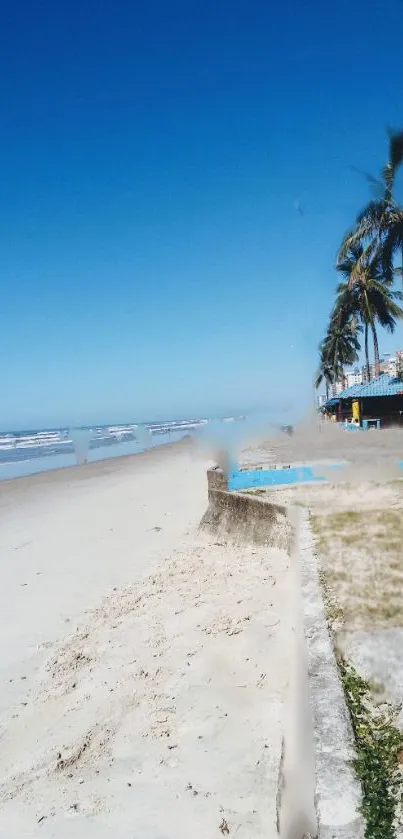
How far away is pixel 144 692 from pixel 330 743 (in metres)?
2.10

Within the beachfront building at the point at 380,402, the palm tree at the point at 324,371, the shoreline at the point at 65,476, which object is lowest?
the shoreline at the point at 65,476

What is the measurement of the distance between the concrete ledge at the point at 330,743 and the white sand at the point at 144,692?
0.49 m

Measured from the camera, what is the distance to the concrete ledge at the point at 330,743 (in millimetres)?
2090

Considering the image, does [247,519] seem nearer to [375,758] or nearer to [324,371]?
[375,758]

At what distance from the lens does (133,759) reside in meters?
3.33

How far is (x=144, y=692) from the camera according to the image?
420cm

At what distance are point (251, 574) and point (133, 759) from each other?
3.62m

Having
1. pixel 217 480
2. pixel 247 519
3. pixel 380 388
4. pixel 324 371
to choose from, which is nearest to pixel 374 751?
pixel 247 519

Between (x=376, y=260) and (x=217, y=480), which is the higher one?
(x=376, y=260)

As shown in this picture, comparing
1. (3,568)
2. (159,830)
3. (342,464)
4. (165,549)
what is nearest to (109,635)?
(159,830)

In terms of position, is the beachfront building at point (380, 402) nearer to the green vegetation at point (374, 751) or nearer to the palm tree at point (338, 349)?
the palm tree at point (338, 349)

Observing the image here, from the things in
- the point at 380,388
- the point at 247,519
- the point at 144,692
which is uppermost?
the point at 380,388

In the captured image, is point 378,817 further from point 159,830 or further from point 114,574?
point 114,574

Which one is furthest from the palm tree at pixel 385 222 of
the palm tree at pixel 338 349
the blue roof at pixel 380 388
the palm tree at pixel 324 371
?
the palm tree at pixel 324 371
